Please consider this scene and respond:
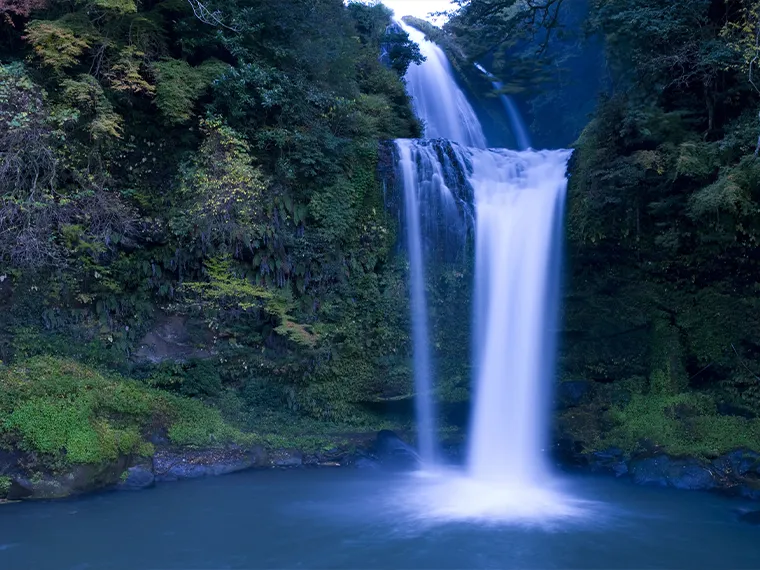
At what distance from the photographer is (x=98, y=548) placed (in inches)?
297

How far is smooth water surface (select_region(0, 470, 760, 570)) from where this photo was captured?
732 centimetres

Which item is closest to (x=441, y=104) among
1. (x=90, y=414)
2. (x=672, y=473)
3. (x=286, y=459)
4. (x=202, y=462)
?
(x=286, y=459)

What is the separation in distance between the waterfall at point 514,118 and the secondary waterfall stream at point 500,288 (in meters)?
9.19

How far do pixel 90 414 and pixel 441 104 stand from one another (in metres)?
16.1

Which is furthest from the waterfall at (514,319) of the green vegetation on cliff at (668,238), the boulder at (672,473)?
the boulder at (672,473)

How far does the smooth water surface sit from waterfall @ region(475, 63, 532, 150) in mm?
15995

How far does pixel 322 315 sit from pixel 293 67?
5843mm

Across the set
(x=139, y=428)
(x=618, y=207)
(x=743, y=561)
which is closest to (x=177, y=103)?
(x=139, y=428)

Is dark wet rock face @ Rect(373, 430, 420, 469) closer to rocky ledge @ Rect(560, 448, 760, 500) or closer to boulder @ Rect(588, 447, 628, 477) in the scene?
boulder @ Rect(588, 447, 628, 477)

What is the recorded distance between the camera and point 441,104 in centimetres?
2164

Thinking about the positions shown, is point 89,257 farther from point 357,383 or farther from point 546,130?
point 546,130

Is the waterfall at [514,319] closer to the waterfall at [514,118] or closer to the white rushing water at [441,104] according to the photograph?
the white rushing water at [441,104]

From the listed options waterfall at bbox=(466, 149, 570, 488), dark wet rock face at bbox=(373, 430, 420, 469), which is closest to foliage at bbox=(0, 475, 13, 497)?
dark wet rock face at bbox=(373, 430, 420, 469)

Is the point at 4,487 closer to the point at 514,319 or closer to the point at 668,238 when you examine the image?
the point at 514,319
